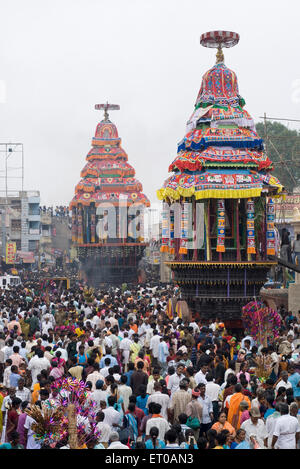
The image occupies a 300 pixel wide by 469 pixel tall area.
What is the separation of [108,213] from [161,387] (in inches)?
1192

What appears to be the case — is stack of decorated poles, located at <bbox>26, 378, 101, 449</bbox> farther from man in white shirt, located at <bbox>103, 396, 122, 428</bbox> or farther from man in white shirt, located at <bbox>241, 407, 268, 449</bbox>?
man in white shirt, located at <bbox>241, 407, 268, 449</bbox>

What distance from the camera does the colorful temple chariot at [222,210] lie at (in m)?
21.3

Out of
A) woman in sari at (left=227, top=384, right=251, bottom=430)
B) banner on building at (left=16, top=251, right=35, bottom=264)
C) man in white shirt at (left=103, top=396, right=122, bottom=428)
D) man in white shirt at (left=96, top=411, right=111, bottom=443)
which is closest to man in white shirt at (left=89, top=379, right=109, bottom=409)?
man in white shirt at (left=103, top=396, right=122, bottom=428)

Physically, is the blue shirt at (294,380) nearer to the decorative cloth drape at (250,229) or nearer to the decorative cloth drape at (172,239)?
the decorative cloth drape at (250,229)

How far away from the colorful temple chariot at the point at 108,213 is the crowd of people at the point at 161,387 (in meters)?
22.9

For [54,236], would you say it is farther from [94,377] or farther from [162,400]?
[162,400]

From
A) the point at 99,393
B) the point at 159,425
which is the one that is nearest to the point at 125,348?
the point at 99,393

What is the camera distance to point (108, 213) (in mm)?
40438

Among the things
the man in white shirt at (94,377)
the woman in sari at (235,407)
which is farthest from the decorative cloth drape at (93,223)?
the woman in sari at (235,407)

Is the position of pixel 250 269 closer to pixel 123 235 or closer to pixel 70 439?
pixel 70 439

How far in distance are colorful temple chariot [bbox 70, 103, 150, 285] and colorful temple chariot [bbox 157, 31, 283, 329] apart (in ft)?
58.1

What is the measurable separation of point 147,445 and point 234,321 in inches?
550

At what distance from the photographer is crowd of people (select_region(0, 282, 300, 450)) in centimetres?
863

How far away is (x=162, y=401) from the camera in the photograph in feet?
33.5
